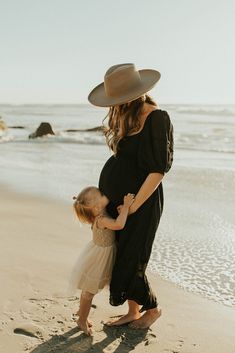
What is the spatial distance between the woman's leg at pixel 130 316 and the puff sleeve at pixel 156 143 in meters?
1.05

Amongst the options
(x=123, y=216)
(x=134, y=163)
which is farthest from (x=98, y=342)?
(x=134, y=163)

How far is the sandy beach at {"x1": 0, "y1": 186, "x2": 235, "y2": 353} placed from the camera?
131 inches

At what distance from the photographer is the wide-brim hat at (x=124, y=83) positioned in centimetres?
319

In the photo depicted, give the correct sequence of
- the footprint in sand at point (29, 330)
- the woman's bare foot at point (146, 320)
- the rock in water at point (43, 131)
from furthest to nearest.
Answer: the rock in water at point (43, 131) → the woman's bare foot at point (146, 320) → the footprint in sand at point (29, 330)

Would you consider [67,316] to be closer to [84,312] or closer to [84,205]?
[84,312]

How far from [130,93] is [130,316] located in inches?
62.1

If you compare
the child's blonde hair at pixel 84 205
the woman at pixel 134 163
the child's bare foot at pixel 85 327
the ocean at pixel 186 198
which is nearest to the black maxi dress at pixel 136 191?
the woman at pixel 134 163

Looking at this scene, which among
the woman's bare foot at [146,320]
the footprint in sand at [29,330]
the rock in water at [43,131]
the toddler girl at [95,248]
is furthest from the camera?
the rock in water at [43,131]

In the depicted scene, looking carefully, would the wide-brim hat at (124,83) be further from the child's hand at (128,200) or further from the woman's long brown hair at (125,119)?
the child's hand at (128,200)

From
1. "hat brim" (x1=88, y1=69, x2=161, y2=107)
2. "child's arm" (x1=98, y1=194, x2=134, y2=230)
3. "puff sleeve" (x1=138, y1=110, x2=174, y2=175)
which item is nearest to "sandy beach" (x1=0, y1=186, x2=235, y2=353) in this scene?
"child's arm" (x1=98, y1=194, x2=134, y2=230)

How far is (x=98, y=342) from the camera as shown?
3377 mm

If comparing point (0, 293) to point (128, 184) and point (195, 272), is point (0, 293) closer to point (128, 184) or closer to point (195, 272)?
point (128, 184)

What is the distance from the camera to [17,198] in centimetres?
771

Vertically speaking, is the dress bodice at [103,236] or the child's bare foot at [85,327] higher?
the dress bodice at [103,236]
